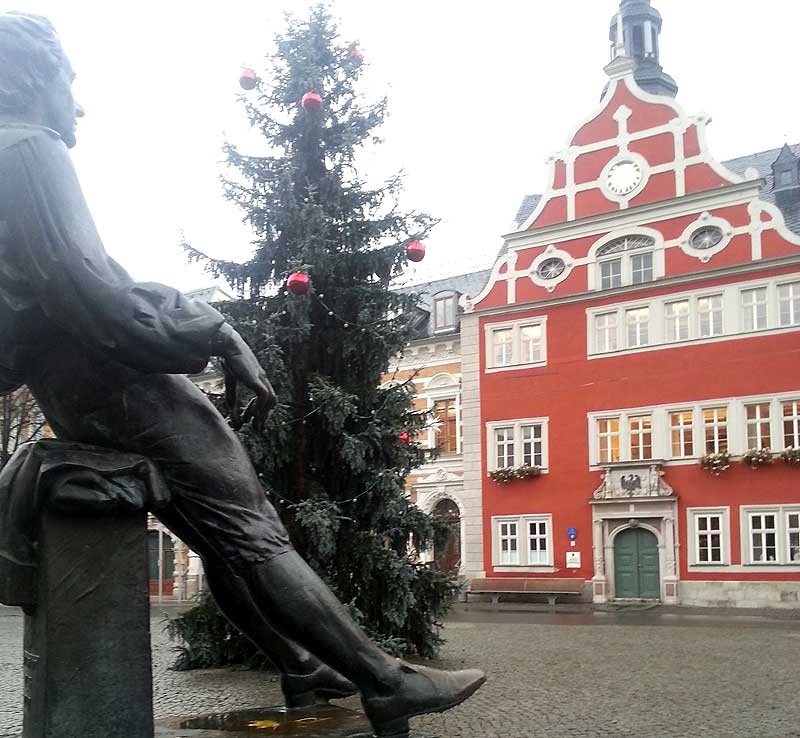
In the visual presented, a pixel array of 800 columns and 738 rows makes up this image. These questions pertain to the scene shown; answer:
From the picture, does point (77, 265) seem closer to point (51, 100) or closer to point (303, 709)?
point (51, 100)

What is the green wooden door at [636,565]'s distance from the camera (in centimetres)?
2525

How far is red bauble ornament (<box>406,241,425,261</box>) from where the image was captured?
388 inches

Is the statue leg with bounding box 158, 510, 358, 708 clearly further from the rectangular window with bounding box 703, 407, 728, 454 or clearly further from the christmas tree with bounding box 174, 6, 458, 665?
the rectangular window with bounding box 703, 407, 728, 454

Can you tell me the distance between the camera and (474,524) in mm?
28516

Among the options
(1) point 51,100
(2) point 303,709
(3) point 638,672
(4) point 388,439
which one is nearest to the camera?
(1) point 51,100

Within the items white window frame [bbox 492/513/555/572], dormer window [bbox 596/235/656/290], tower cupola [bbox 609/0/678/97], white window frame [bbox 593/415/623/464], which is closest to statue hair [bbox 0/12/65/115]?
dormer window [bbox 596/235/656/290]

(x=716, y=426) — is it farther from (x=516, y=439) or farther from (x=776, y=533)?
(x=516, y=439)

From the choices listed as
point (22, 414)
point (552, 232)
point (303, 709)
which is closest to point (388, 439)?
point (303, 709)

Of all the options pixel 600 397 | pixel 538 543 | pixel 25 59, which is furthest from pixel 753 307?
pixel 25 59

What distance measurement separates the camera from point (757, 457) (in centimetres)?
2378

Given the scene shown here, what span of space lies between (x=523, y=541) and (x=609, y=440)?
12.0 ft

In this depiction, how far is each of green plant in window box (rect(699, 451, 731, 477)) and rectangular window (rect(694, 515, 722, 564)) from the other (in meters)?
1.12

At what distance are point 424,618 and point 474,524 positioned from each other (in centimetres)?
1896

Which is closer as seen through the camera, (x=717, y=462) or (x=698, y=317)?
(x=717, y=462)
